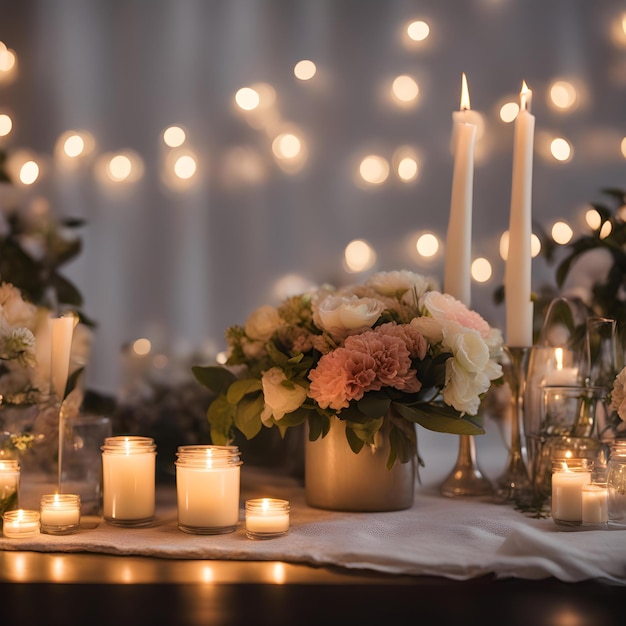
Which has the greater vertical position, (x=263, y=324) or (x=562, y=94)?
(x=562, y=94)

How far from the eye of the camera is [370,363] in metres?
0.82

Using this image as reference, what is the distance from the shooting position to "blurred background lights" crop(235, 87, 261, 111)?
51.9 inches

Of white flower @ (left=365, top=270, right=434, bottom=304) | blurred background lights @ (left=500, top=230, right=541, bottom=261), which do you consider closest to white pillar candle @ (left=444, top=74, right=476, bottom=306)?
white flower @ (left=365, top=270, right=434, bottom=304)

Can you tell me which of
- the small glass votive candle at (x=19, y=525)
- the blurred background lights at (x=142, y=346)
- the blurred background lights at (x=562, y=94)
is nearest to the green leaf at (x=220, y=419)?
the small glass votive candle at (x=19, y=525)

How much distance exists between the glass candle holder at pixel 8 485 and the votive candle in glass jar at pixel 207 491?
162 millimetres

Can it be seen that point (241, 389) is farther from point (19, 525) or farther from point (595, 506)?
point (595, 506)

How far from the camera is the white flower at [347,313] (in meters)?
0.86

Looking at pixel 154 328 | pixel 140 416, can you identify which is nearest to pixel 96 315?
pixel 154 328

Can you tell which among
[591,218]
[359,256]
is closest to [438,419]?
[359,256]

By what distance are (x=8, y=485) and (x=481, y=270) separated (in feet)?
2.61

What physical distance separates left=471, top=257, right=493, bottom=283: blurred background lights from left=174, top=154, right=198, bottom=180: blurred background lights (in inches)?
18.2

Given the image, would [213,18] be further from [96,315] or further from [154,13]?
[96,315]

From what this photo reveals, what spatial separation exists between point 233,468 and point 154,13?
81cm

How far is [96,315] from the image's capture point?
1.30 m
